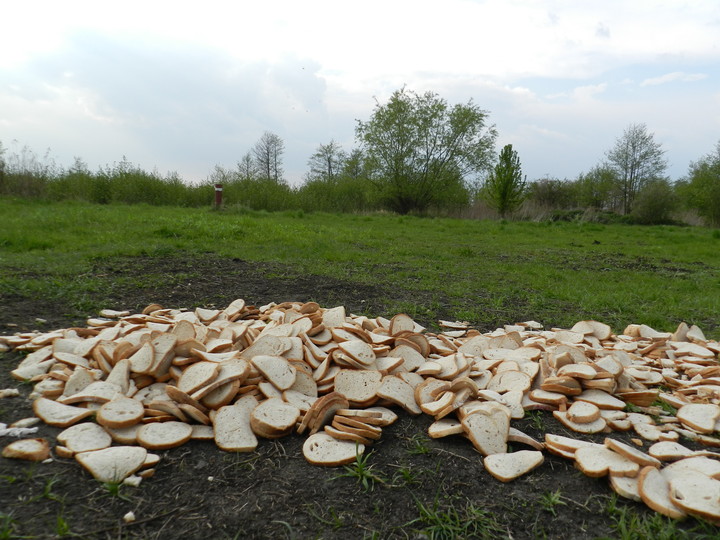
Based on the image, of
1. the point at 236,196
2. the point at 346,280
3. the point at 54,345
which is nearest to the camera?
the point at 54,345

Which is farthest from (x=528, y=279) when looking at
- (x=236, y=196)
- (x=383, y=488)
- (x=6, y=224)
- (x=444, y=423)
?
(x=236, y=196)

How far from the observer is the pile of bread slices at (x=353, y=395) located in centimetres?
173

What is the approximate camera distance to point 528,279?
19.9 ft

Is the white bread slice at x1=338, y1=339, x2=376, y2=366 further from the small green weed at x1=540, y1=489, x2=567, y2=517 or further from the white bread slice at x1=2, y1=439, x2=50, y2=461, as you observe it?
the white bread slice at x1=2, y1=439, x2=50, y2=461

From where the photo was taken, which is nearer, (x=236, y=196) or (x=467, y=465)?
(x=467, y=465)

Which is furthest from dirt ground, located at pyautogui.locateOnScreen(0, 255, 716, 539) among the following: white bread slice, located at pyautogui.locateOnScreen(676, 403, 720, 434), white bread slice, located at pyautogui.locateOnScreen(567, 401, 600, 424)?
white bread slice, located at pyautogui.locateOnScreen(676, 403, 720, 434)

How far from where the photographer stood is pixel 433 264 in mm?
7059

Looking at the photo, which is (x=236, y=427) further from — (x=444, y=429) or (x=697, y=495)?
(x=697, y=495)

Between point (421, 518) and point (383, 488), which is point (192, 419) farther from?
point (421, 518)

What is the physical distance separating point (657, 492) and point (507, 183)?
22876 mm

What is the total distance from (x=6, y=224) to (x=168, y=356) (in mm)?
8502

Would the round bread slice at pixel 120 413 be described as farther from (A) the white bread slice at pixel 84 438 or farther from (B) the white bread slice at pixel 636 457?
(B) the white bread slice at pixel 636 457

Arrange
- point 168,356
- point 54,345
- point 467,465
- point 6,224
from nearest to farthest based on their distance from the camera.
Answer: point 467,465, point 168,356, point 54,345, point 6,224

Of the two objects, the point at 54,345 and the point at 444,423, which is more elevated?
the point at 54,345
